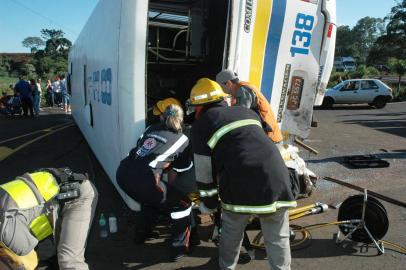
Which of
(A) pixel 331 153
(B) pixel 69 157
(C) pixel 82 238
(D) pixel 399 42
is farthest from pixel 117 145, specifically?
(D) pixel 399 42

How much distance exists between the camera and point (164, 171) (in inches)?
159

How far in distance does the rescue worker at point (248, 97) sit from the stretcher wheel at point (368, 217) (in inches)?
42.8

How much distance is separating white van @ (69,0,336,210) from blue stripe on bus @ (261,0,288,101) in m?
0.01

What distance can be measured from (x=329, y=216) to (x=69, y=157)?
6.05m

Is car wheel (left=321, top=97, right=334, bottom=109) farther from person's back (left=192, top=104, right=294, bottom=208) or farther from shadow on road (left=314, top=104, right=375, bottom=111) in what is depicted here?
person's back (left=192, top=104, right=294, bottom=208)

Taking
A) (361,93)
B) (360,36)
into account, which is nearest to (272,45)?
(361,93)

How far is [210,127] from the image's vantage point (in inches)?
122

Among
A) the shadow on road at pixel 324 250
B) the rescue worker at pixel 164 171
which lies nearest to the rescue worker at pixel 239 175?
the rescue worker at pixel 164 171

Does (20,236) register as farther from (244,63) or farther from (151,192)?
(244,63)

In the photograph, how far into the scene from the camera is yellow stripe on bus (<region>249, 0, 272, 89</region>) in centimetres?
479

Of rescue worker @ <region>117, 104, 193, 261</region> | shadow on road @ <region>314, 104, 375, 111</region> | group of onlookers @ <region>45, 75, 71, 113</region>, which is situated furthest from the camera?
group of onlookers @ <region>45, 75, 71, 113</region>

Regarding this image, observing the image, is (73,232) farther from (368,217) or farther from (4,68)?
(4,68)

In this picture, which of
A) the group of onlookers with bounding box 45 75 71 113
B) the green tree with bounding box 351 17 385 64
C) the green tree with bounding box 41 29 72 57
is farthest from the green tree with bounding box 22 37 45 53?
the green tree with bounding box 351 17 385 64

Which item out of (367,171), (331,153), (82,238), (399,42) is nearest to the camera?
(82,238)
